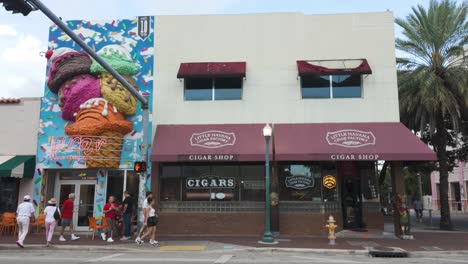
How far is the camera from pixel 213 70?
17.5 metres

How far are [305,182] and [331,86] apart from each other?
4.22m

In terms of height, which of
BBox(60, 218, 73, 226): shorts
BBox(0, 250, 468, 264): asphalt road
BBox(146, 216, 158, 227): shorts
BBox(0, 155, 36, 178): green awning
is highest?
BBox(0, 155, 36, 178): green awning

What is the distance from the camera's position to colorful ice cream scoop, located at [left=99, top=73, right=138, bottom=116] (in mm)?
17594

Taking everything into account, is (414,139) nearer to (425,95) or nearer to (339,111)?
(339,111)

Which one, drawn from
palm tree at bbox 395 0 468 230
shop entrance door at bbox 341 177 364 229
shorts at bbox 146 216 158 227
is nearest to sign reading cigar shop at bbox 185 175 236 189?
shorts at bbox 146 216 158 227

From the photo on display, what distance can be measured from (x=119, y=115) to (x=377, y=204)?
1141cm

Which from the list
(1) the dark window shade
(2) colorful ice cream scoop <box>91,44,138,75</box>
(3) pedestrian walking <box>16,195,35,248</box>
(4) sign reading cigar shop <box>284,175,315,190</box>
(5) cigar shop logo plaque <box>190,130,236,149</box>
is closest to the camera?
(3) pedestrian walking <box>16,195,35,248</box>

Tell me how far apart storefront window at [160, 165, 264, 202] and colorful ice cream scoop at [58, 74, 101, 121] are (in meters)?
4.59

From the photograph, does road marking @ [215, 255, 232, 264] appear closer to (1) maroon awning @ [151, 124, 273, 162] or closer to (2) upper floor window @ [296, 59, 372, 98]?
(1) maroon awning @ [151, 124, 273, 162]

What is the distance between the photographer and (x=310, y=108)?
1750 cm

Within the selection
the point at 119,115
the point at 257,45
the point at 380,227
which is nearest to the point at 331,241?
the point at 380,227

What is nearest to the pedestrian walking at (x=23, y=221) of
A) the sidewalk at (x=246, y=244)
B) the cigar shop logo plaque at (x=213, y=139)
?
the sidewalk at (x=246, y=244)

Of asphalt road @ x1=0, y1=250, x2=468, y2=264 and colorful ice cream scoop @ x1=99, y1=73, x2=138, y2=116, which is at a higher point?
colorful ice cream scoop @ x1=99, y1=73, x2=138, y2=116

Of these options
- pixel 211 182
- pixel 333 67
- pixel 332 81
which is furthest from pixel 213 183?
pixel 333 67
